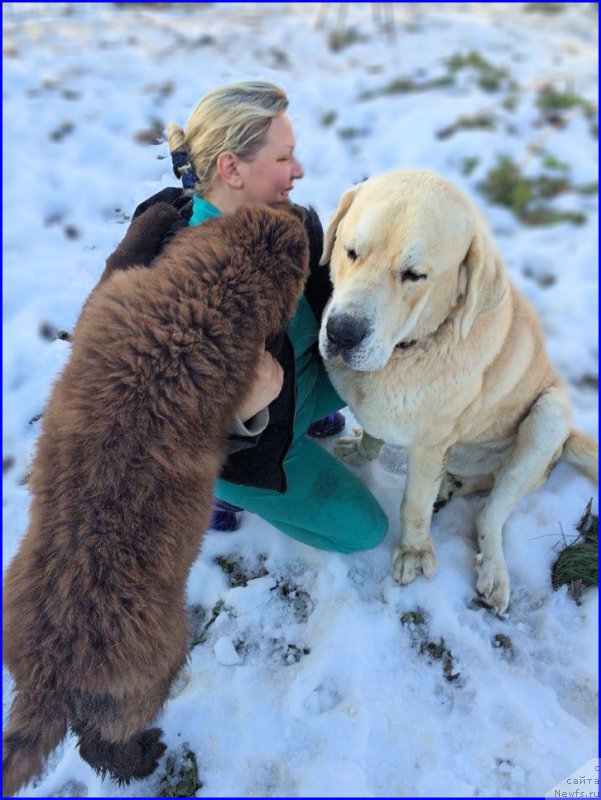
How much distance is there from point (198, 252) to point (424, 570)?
5.01 ft

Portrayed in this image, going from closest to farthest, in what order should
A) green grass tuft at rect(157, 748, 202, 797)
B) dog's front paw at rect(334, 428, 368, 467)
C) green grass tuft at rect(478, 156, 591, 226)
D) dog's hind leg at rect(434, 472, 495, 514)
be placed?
green grass tuft at rect(157, 748, 202, 797) < dog's hind leg at rect(434, 472, 495, 514) < dog's front paw at rect(334, 428, 368, 467) < green grass tuft at rect(478, 156, 591, 226)

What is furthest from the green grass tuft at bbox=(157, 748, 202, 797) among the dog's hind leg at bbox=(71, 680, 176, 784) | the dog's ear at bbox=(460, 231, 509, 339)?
the dog's ear at bbox=(460, 231, 509, 339)

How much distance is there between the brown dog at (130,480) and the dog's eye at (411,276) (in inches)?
12.4

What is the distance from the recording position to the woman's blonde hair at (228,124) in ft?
6.20

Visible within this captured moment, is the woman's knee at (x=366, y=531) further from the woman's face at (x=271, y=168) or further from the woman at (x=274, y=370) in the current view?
the woman's face at (x=271, y=168)

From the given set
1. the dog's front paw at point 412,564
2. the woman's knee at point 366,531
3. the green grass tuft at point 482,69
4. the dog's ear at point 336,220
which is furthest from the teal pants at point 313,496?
the green grass tuft at point 482,69

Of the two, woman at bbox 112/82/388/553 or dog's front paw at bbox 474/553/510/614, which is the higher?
woman at bbox 112/82/388/553

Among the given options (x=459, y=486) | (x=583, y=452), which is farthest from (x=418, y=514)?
(x=583, y=452)

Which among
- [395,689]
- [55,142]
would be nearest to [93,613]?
[395,689]

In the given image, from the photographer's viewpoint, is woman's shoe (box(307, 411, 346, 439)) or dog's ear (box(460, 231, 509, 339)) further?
woman's shoe (box(307, 411, 346, 439))

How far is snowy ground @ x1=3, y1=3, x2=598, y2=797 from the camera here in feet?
5.83

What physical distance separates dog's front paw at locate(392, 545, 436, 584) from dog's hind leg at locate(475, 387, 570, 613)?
205mm

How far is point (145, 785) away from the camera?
5.65 ft

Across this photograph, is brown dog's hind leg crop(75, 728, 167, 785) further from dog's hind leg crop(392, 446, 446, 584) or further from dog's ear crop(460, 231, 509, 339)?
dog's ear crop(460, 231, 509, 339)
